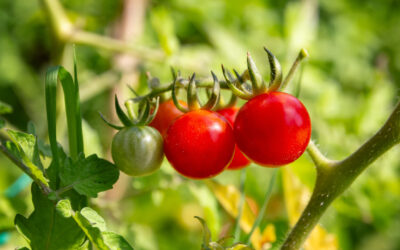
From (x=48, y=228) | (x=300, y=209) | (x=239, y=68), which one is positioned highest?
(x=48, y=228)

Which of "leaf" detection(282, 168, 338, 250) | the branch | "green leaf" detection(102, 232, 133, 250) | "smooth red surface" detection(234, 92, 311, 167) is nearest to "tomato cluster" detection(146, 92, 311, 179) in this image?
"smooth red surface" detection(234, 92, 311, 167)

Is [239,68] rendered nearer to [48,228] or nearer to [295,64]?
[295,64]

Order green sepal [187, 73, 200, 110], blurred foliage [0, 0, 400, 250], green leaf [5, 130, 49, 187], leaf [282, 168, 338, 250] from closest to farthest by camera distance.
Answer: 1. green leaf [5, 130, 49, 187]
2. green sepal [187, 73, 200, 110]
3. leaf [282, 168, 338, 250]
4. blurred foliage [0, 0, 400, 250]

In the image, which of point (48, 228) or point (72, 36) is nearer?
point (48, 228)

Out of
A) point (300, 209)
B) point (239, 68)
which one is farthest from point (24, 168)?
point (239, 68)

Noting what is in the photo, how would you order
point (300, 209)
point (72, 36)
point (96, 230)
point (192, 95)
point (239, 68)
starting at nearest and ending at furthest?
point (96, 230), point (192, 95), point (300, 209), point (72, 36), point (239, 68)

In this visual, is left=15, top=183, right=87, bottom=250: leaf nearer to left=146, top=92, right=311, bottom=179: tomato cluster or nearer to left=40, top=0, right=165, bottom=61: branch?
left=146, top=92, right=311, bottom=179: tomato cluster

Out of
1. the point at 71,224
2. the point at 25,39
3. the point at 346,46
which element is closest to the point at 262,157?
the point at 71,224
